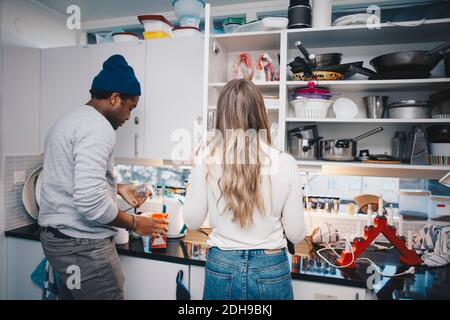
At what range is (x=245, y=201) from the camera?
3.64 ft

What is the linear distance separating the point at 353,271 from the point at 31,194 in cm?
209

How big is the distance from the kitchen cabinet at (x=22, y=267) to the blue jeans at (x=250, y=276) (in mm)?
1359

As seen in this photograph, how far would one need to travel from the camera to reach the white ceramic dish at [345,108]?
1.79 m

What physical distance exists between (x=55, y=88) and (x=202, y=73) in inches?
43.7

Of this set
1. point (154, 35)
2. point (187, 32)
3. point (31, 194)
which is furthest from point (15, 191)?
point (187, 32)

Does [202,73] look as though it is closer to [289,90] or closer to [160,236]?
[289,90]

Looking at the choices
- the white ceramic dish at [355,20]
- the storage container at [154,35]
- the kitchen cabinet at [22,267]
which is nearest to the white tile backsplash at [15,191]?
the kitchen cabinet at [22,267]

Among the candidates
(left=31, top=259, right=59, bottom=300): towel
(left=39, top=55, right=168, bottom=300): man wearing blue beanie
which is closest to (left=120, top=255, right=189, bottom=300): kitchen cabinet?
(left=39, top=55, right=168, bottom=300): man wearing blue beanie

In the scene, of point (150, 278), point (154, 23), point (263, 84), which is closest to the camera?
point (150, 278)

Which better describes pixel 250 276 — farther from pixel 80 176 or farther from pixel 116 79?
pixel 116 79

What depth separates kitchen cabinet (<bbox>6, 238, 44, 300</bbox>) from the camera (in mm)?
1924

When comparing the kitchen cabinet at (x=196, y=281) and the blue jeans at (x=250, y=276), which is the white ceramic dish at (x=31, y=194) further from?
the blue jeans at (x=250, y=276)

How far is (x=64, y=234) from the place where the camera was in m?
1.35

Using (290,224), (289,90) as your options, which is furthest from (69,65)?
(290,224)
